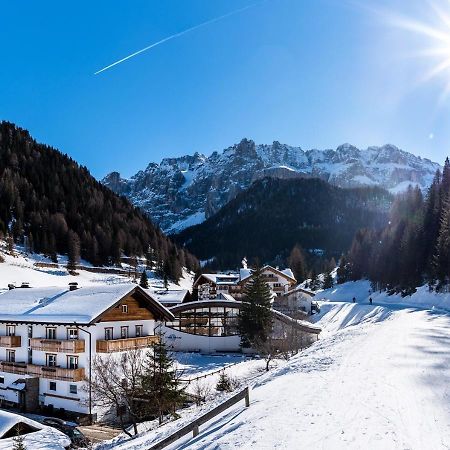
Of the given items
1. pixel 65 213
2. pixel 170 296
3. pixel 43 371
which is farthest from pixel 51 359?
pixel 65 213

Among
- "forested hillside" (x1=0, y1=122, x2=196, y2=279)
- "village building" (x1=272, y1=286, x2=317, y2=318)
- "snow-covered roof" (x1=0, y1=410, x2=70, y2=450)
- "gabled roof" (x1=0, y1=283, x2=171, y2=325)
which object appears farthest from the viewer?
"forested hillside" (x1=0, y1=122, x2=196, y2=279)

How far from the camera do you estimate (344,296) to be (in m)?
101

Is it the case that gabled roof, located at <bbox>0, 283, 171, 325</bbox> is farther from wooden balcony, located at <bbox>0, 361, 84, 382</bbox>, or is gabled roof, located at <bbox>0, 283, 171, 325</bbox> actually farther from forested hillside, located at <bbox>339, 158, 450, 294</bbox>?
forested hillside, located at <bbox>339, 158, 450, 294</bbox>

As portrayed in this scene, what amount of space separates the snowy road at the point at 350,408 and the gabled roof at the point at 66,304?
16.6m

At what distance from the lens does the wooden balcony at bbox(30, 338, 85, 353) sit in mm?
32062

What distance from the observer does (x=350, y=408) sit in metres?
12.9

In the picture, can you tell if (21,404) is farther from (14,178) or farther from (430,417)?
(14,178)

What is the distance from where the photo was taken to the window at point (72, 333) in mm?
33338

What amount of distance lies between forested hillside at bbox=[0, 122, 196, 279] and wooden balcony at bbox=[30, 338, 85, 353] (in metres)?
73.4

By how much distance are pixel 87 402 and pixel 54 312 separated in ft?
23.8

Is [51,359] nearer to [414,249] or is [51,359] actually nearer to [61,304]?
[61,304]

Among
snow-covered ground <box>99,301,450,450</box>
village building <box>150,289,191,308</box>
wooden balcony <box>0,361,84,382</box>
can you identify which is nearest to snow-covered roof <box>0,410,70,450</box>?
wooden balcony <box>0,361,84,382</box>

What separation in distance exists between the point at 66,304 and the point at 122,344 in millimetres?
5530

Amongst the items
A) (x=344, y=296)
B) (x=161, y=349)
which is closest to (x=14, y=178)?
(x=344, y=296)
